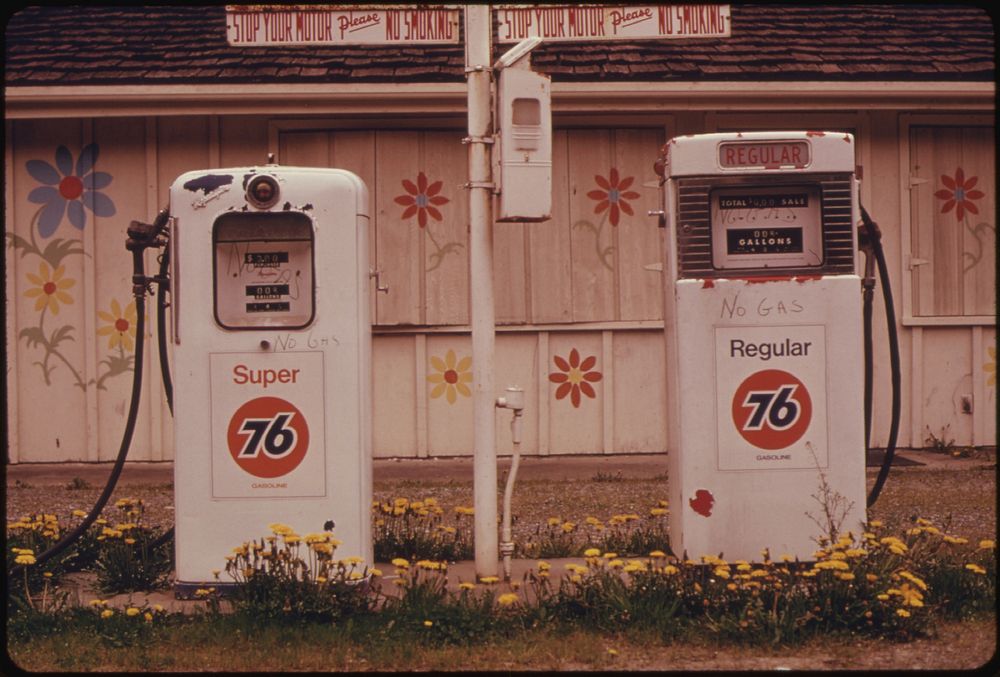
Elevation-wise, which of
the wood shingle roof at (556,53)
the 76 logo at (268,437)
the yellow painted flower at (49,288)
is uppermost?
the wood shingle roof at (556,53)

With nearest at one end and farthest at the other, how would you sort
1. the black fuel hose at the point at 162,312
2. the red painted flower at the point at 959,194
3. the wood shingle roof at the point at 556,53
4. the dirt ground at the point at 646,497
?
the dirt ground at the point at 646,497 < the black fuel hose at the point at 162,312 < the wood shingle roof at the point at 556,53 < the red painted flower at the point at 959,194

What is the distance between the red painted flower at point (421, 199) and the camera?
10.2 metres

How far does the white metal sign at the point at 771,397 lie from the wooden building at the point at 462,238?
15.5ft

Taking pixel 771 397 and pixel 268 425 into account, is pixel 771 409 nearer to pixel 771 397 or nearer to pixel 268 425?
pixel 771 397

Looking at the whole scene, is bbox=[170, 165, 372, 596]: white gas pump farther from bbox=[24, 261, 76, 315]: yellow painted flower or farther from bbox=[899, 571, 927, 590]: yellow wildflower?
bbox=[24, 261, 76, 315]: yellow painted flower

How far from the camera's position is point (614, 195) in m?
10.3

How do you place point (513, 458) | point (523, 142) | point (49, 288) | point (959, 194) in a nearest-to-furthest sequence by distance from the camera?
point (523, 142), point (513, 458), point (49, 288), point (959, 194)

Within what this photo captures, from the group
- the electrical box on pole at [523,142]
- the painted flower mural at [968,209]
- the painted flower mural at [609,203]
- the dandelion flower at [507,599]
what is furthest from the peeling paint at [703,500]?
the painted flower mural at [968,209]

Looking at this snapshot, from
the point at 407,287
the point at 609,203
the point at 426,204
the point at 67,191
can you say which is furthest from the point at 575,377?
the point at 67,191

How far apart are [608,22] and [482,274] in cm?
128

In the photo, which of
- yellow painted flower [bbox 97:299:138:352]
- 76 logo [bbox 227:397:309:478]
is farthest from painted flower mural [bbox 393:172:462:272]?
76 logo [bbox 227:397:309:478]

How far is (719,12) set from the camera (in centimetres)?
547

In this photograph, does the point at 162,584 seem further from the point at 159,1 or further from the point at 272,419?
the point at 159,1

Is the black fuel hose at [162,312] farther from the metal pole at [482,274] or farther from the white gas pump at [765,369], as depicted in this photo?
the white gas pump at [765,369]
